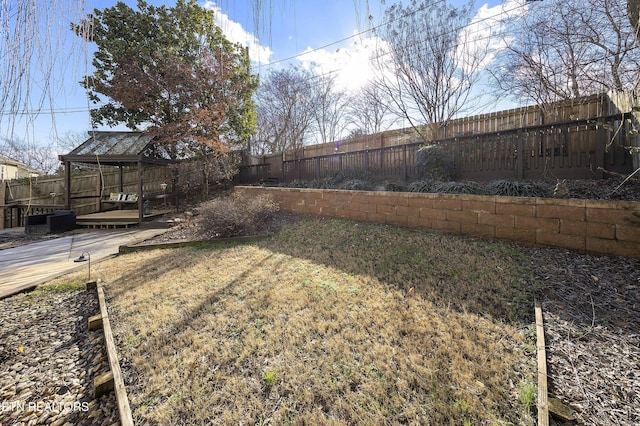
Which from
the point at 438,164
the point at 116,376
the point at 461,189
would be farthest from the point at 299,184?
the point at 116,376

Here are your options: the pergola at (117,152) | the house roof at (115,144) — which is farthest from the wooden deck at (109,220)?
the house roof at (115,144)

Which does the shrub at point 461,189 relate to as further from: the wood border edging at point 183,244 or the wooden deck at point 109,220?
the wooden deck at point 109,220

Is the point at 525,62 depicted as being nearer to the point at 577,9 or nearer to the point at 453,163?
the point at 577,9

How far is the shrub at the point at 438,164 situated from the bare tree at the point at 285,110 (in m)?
10.6

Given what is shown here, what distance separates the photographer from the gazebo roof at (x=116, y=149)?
796 centimetres

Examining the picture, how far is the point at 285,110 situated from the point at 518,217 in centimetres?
1455

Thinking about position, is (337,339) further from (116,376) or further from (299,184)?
(299,184)

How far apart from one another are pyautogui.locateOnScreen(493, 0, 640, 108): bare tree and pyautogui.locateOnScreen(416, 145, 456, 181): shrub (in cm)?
230

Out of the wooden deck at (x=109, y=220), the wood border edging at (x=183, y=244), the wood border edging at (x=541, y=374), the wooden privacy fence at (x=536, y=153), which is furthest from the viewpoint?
the wooden deck at (x=109, y=220)

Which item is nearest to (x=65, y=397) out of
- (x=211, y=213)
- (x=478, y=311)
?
(x=478, y=311)

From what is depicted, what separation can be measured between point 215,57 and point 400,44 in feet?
19.7

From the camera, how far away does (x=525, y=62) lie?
17.9ft

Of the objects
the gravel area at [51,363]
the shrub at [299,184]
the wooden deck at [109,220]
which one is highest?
the shrub at [299,184]

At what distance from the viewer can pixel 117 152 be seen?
8273 millimetres
